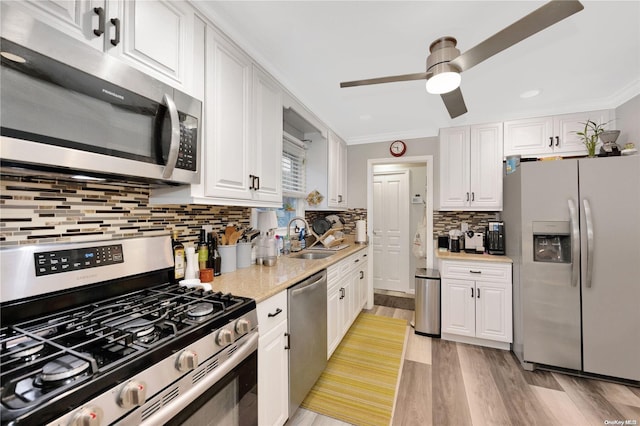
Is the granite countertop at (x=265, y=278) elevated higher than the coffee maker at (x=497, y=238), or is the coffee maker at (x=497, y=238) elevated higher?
the coffee maker at (x=497, y=238)

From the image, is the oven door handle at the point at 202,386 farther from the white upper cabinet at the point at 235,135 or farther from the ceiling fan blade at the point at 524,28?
the ceiling fan blade at the point at 524,28

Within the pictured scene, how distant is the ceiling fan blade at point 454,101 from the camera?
1.72 meters

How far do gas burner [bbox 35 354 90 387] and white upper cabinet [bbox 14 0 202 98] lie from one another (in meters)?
1.02

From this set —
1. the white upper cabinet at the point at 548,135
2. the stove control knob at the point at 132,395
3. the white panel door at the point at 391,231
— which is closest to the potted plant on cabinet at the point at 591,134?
the white upper cabinet at the point at 548,135

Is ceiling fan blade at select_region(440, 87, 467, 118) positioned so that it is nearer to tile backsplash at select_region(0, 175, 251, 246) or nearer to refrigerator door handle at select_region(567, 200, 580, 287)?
refrigerator door handle at select_region(567, 200, 580, 287)

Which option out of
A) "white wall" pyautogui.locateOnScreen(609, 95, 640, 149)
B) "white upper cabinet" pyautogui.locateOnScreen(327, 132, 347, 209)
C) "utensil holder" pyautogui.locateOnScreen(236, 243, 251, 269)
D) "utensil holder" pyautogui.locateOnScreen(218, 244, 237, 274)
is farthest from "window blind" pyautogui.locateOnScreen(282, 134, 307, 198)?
"white wall" pyautogui.locateOnScreen(609, 95, 640, 149)

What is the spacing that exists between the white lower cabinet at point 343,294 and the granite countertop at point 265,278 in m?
0.27

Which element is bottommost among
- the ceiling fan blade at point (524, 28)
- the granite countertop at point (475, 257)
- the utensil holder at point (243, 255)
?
the granite countertop at point (475, 257)

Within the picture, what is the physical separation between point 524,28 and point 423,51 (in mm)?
761

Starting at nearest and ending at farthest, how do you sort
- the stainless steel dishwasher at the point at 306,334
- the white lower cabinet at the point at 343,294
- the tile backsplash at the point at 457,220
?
the stainless steel dishwasher at the point at 306,334
the white lower cabinet at the point at 343,294
the tile backsplash at the point at 457,220

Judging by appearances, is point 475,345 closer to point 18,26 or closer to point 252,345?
point 252,345

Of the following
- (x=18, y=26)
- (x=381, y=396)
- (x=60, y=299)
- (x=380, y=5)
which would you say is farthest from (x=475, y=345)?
(x=18, y=26)

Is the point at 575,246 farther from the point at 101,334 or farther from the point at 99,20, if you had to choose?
the point at 99,20

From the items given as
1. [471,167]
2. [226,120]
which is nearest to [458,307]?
[471,167]
